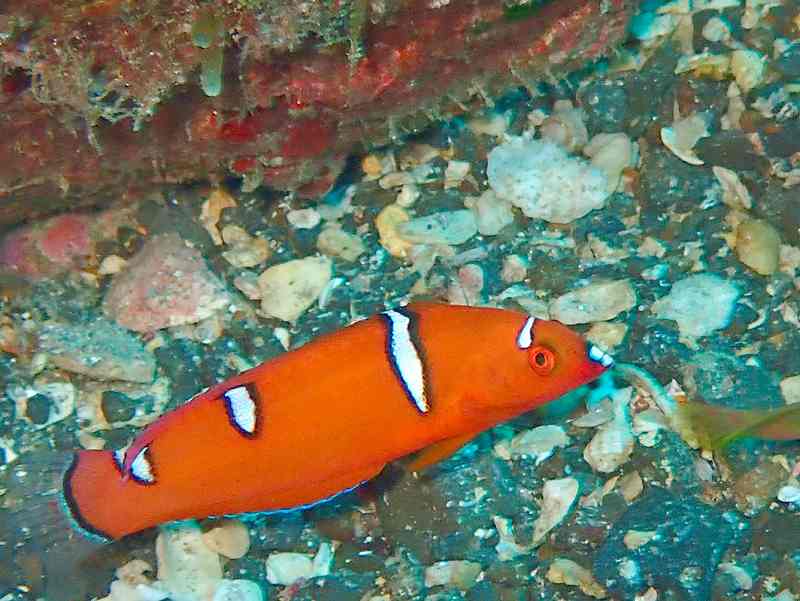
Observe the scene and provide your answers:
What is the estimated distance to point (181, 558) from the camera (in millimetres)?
3777

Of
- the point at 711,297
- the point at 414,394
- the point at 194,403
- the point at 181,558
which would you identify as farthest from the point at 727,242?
the point at 181,558

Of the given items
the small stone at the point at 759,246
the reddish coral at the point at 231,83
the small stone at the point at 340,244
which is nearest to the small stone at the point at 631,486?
the small stone at the point at 759,246

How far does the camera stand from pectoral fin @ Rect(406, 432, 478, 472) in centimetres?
325

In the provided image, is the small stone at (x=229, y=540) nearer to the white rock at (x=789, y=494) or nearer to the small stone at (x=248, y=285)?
the small stone at (x=248, y=285)

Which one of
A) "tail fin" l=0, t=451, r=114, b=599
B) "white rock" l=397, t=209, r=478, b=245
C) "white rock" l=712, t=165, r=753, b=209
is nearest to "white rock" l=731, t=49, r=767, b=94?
"white rock" l=712, t=165, r=753, b=209

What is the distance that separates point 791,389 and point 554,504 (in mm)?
1184

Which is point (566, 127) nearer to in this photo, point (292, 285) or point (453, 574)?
point (292, 285)

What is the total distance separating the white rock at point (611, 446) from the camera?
3.79m

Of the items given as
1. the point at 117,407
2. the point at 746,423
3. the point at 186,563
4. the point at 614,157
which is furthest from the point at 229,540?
the point at 614,157

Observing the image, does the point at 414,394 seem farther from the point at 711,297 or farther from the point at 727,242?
the point at 727,242

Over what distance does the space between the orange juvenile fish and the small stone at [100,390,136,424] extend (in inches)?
41.1

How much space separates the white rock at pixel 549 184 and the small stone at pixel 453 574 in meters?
1.81

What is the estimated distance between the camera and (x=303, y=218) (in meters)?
4.67

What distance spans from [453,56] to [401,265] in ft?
3.55
